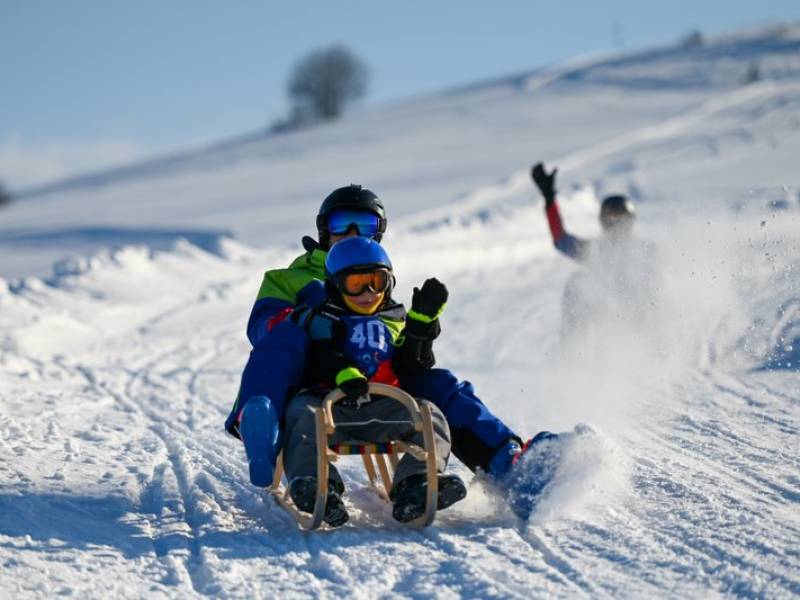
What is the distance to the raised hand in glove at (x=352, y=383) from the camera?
433cm

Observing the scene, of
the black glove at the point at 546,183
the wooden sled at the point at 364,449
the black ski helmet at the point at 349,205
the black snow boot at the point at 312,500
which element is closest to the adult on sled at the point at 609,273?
the black glove at the point at 546,183

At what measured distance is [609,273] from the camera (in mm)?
8648

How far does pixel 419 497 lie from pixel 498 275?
958 cm

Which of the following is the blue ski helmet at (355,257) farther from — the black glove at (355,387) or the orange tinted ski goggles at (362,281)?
the black glove at (355,387)

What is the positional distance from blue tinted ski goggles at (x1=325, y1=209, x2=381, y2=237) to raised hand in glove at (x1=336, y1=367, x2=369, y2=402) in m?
1.19

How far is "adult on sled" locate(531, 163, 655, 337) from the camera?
8469 millimetres

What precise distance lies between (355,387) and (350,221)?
1.28 meters

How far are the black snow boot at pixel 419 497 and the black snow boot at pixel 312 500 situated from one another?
0.20 meters

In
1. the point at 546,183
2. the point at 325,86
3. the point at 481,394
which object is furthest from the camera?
the point at 325,86

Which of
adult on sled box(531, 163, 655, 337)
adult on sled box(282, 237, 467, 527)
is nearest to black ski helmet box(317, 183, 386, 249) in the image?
adult on sled box(282, 237, 467, 527)

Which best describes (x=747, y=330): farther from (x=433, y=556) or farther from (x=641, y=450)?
(x=433, y=556)

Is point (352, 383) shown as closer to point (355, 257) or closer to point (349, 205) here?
point (355, 257)

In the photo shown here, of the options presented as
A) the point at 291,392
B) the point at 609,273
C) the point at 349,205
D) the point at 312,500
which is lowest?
the point at 312,500

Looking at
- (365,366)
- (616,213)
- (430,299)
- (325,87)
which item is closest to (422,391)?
(365,366)
